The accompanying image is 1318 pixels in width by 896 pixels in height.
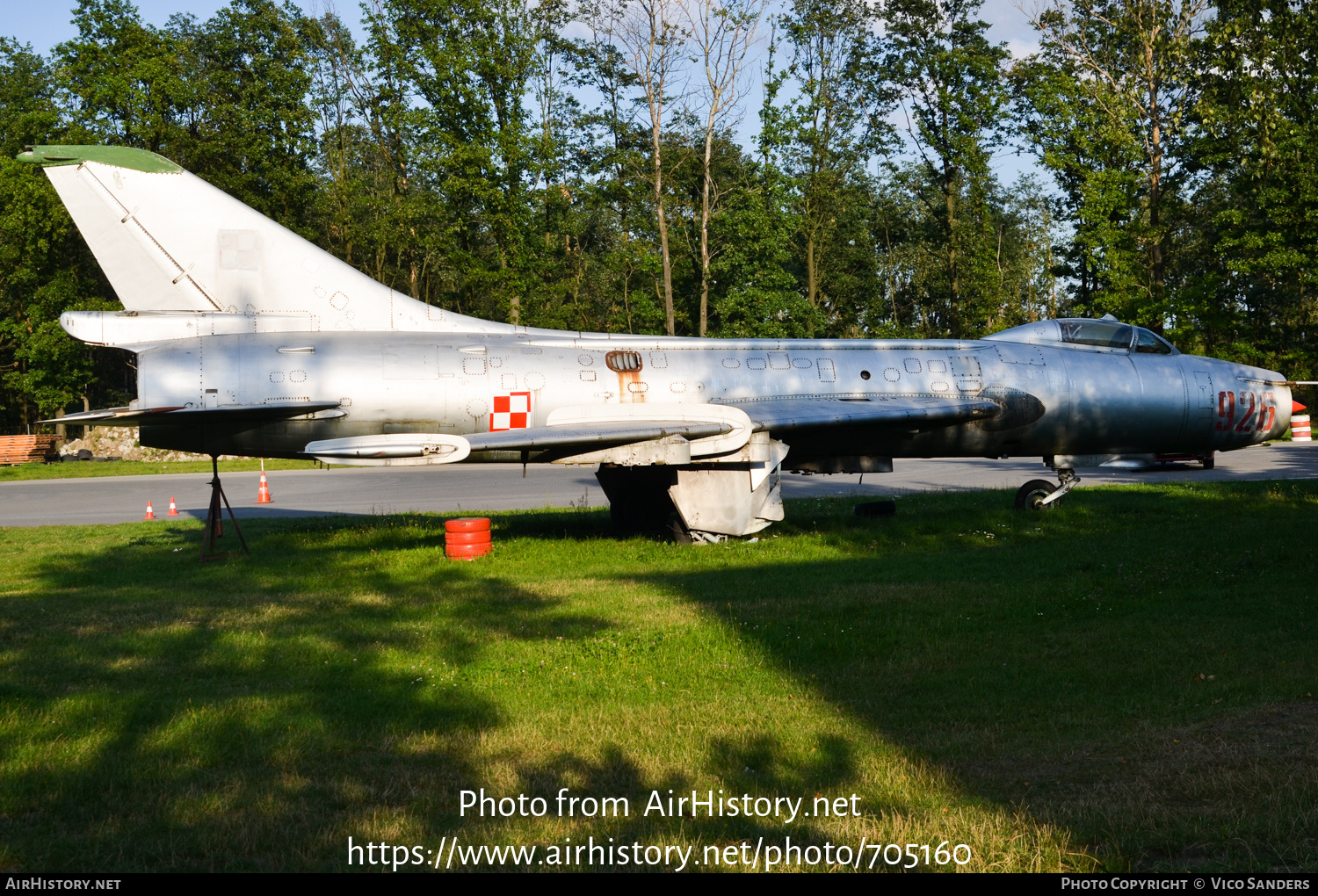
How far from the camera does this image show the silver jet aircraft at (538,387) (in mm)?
11852

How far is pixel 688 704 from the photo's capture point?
6.20 metres

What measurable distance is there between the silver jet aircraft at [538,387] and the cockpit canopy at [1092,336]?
0.25m

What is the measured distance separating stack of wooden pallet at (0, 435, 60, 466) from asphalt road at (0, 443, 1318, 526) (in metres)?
11.4

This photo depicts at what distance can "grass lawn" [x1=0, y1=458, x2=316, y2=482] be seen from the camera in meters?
32.5

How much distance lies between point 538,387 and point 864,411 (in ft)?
14.4

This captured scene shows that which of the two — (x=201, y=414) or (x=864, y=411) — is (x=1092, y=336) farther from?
(x=201, y=414)

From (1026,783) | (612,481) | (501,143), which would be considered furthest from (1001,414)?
(501,143)

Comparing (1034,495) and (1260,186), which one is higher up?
(1260,186)

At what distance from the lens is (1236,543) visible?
11.2 meters

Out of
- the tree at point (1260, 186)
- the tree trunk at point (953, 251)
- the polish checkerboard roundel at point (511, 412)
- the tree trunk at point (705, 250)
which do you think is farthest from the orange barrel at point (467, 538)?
the tree trunk at point (953, 251)

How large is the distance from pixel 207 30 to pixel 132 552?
159 ft

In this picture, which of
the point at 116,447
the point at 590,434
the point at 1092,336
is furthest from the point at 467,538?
the point at 116,447
